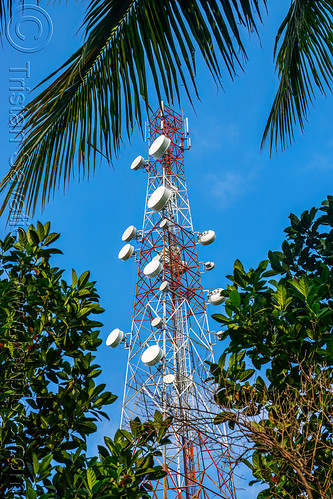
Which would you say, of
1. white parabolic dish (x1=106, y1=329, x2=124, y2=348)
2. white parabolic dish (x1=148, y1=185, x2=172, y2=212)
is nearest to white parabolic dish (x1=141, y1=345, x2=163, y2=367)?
white parabolic dish (x1=106, y1=329, x2=124, y2=348)

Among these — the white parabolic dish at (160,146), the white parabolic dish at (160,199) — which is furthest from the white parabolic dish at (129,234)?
the white parabolic dish at (160,146)

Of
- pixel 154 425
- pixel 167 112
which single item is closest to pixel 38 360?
pixel 154 425

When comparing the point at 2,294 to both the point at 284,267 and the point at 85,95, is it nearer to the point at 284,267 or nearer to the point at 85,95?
the point at 85,95

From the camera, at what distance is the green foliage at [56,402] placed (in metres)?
3.52

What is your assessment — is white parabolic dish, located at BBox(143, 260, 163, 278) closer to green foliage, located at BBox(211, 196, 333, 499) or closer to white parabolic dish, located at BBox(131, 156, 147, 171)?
white parabolic dish, located at BBox(131, 156, 147, 171)

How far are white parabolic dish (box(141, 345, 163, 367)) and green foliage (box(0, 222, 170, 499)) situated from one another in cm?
931

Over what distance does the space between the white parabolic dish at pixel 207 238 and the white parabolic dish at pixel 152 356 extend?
5.01 metres

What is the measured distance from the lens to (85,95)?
254cm

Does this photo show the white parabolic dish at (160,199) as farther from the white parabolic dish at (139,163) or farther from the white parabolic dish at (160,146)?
the white parabolic dish at (139,163)

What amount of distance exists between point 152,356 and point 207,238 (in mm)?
5340

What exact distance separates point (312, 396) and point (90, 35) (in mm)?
3356

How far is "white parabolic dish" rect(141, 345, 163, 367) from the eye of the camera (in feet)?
44.5

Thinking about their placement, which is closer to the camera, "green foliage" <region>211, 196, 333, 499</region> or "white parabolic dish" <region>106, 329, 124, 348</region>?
"green foliage" <region>211, 196, 333, 499</region>

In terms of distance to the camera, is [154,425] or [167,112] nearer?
[154,425]
